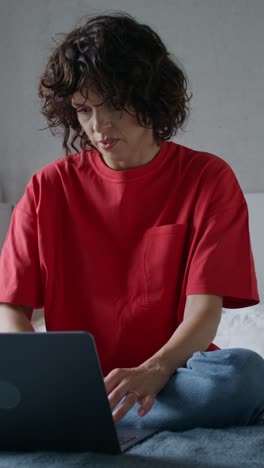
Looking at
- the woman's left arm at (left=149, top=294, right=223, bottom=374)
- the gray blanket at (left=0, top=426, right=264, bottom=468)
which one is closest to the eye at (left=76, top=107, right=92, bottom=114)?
the woman's left arm at (left=149, top=294, right=223, bottom=374)

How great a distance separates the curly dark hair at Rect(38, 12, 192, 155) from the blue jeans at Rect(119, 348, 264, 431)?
466mm

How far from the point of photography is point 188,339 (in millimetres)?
1286

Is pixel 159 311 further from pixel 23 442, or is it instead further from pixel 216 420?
pixel 23 442

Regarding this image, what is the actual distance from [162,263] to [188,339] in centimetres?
19

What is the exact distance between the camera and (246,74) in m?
2.66

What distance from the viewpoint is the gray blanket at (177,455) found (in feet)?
3.18

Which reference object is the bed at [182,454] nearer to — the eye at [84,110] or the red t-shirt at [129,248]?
the red t-shirt at [129,248]

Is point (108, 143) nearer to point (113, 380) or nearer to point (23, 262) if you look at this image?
point (23, 262)

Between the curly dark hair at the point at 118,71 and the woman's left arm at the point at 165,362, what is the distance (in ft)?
1.16

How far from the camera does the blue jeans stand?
1198mm

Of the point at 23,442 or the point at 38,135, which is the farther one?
the point at 38,135

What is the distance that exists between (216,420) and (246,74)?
1686mm

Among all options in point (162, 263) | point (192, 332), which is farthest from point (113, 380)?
point (162, 263)

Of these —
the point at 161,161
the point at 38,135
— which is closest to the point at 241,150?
the point at 38,135
